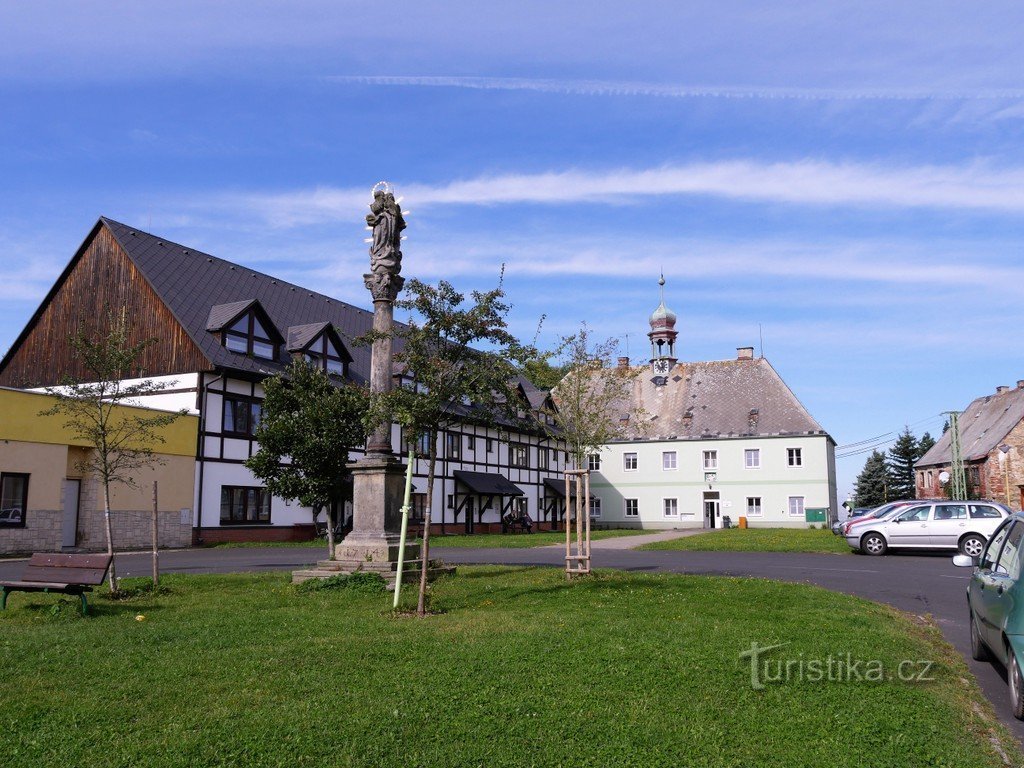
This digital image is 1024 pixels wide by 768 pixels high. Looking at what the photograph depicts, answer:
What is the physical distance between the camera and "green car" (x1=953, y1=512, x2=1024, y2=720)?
20.1 feet

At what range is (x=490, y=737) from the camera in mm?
5262

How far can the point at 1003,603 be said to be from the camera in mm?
6547

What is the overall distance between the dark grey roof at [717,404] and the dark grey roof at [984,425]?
11968 millimetres

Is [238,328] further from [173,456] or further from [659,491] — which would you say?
[659,491]

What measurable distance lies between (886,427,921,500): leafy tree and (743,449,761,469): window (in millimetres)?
23517

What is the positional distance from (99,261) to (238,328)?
6593 mm

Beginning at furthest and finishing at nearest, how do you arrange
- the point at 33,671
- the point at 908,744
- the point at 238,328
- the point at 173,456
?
1. the point at 238,328
2. the point at 173,456
3. the point at 33,671
4. the point at 908,744

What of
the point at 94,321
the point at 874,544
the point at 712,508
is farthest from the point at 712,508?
the point at 94,321

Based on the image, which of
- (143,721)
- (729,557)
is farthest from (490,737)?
(729,557)

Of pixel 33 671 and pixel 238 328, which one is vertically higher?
pixel 238 328

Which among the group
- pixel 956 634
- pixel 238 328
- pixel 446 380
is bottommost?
pixel 956 634

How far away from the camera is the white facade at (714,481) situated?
2101 inches

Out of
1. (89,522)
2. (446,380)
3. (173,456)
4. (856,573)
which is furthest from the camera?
(173,456)

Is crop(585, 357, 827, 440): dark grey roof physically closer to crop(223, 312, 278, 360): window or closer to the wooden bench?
crop(223, 312, 278, 360): window
